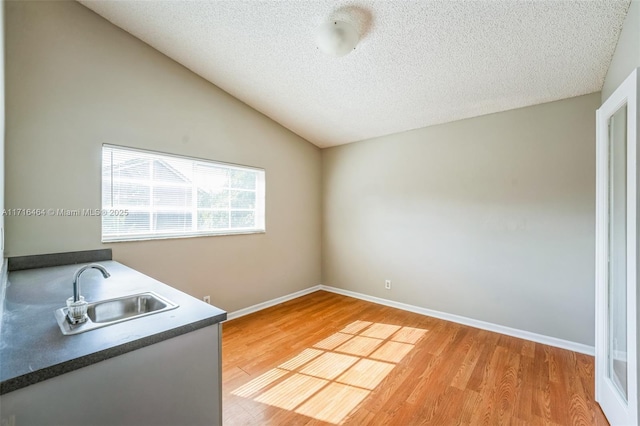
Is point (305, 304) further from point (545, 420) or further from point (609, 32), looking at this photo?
point (609, 32)

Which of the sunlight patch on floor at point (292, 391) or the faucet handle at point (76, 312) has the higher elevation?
the faucet handle at point (76, 312)

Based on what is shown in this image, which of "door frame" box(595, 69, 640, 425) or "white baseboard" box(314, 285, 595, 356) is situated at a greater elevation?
"door frame" box(595, 69, 640, 425)

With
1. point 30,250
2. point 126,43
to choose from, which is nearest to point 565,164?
point 126,43

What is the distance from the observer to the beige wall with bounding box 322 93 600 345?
261 centimetres

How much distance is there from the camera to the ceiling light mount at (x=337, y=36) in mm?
2027

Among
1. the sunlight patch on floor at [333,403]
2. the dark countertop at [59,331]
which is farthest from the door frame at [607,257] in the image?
the dark countertop at [59,331]

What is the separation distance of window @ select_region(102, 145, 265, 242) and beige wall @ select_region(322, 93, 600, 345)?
1664 millimetres

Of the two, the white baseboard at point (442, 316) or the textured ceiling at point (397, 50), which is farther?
the white baseboard at point (442, 316)

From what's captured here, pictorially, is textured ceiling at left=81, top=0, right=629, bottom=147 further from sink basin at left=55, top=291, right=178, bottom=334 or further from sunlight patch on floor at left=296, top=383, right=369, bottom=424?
sunlight patch on floor at left=296, top=383, right=369, bottom=424

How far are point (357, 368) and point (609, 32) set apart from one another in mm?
3138

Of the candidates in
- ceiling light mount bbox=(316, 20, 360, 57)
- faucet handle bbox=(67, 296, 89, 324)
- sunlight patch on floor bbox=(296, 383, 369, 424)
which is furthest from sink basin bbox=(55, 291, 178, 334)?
ceiling light mount bbox=(316, 20, 360, 57)

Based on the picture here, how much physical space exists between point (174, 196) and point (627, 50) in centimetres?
386

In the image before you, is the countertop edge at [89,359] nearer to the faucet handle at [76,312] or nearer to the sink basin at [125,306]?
the sink basin at [125,306]

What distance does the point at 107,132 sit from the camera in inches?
97.7
